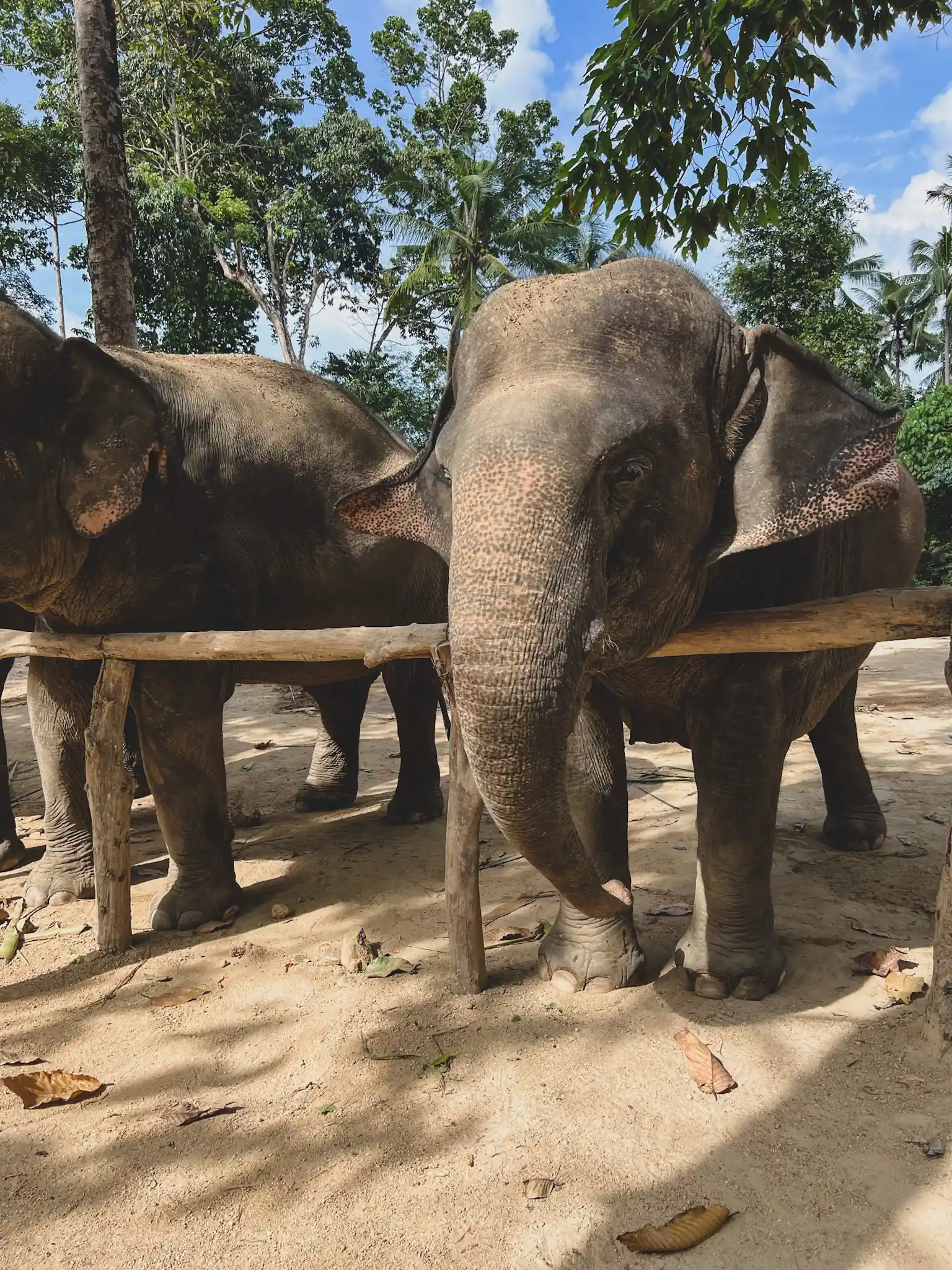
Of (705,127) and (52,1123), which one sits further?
(705,127)

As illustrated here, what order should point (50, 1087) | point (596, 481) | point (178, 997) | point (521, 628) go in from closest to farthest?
point (521, 628)
point (596, 481)
point (50, 1087)
point (178, 997)

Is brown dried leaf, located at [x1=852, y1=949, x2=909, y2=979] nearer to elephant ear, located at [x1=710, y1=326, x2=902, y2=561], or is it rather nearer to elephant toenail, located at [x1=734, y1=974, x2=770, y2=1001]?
elephant toenail, located at [x1=734, y1=974, x2=770, y2=1001]

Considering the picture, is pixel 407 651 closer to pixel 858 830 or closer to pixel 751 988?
pixel 751 988

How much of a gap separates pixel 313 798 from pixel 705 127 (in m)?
4.40

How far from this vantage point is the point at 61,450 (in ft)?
11.1

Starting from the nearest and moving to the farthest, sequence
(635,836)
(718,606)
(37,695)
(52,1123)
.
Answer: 1. (52,1123)
2. (718,606)
3. (37,695)
4. (635,836)

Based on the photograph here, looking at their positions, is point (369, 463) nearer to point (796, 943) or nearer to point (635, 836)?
point (635, 836)

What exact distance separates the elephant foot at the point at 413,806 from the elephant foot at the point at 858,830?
208 centimetres

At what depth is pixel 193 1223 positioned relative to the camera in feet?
6.79

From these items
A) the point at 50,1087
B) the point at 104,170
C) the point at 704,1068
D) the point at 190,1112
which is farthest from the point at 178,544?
the point at 104,170

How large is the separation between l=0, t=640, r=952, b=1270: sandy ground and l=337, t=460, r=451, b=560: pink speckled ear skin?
1.53 m

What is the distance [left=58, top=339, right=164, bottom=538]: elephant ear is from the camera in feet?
11.0

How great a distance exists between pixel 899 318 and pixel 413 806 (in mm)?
39251

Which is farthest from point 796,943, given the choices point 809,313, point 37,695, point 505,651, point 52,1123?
point 809,313
